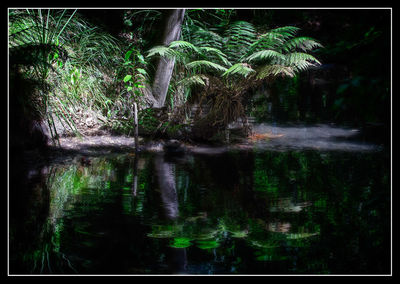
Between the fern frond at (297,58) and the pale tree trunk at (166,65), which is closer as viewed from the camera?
the fern frond at (297,58)

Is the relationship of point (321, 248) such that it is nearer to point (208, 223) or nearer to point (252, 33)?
point (208, 223)

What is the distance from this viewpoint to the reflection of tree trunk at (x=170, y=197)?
2.41 metres

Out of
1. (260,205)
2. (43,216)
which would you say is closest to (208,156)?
(260,205)

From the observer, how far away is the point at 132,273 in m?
2.31

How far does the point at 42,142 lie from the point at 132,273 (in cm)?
324

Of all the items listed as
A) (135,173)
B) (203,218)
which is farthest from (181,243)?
(135,173)

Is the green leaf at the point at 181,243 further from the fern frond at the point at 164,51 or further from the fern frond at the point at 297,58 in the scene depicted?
the fern frond at the point at 297,58

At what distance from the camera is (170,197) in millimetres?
3604

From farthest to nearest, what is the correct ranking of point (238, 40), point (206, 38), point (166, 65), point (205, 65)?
point (206, 38)
point (238, 40)
point (166, 65)
point (205, 65)

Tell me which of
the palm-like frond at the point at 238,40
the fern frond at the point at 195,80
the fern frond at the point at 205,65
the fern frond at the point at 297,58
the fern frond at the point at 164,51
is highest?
the palm-like frond at the point at 238,40

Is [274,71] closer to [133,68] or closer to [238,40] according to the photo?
[238,40]

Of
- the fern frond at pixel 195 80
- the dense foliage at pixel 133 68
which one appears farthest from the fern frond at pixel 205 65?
the fern frond at pixel 195 80

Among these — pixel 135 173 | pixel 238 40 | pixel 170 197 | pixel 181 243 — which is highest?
pixel 238 40

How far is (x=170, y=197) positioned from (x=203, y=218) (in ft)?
1.94
